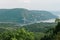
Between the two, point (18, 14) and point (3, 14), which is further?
point (3, 14)

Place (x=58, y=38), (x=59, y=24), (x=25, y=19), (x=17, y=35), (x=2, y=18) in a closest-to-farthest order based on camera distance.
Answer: (x=58, y=38)
(x=59, y=24)
(x=17, y=35)
(x=25, y=19)
(x=2, y=18)

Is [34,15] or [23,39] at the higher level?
[23,39]

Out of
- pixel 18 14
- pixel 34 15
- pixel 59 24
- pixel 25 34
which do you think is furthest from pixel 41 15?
pixel 59 24

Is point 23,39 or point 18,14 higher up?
point 23,39

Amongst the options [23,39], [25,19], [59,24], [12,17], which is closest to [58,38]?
[59,24]

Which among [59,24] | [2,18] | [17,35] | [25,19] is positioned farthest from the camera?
[2,18]

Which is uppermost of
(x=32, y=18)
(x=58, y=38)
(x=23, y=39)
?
(x=58, y=38)

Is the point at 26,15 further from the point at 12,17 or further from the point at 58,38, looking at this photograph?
the point at 58,38

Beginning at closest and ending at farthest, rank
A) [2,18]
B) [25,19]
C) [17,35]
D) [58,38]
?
[58,38] < [17,35] < [25,19] < [2,18]

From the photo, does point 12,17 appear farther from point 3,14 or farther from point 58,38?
point 58,38
